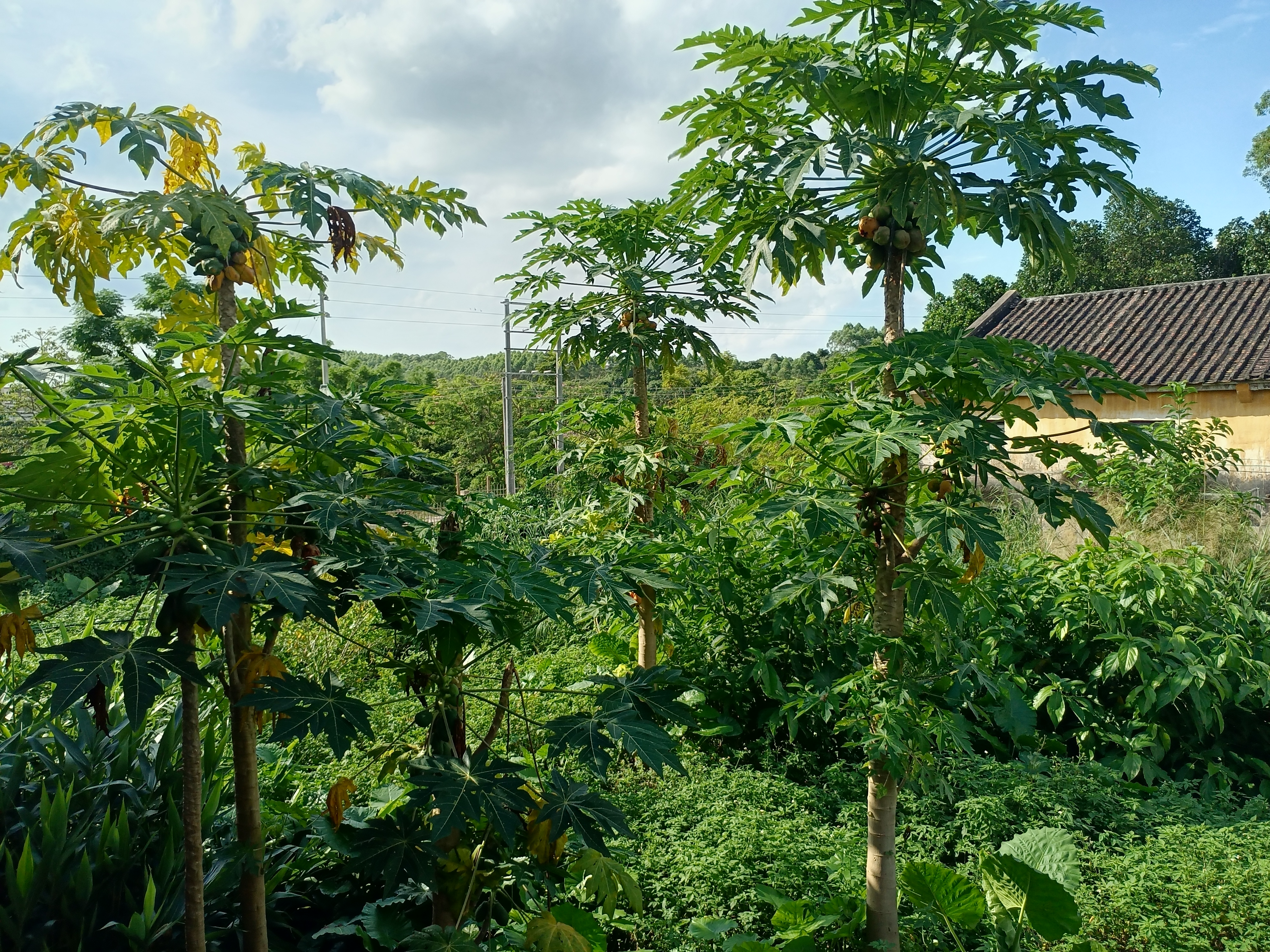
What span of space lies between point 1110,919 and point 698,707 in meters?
1.85

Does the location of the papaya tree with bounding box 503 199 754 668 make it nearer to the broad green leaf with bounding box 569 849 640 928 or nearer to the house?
the broad green leaf with bounding box 569 849 640 928

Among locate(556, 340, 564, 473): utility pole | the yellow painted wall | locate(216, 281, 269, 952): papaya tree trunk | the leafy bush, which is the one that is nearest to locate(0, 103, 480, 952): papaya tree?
locate(216, 281, 269, 952): papaya tree trunk

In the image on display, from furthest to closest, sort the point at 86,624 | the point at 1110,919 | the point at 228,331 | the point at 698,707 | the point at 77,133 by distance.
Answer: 1. the point at 86,624
2. the point at 698,707
3. the point at 1110,919
4. the point at 77,133
5. the point at 228,331

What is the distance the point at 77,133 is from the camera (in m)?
1.93

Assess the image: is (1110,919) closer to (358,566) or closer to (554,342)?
(358,566)

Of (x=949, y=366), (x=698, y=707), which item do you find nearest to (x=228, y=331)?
(x=949, y=366)

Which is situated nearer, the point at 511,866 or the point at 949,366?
the point at 949,366

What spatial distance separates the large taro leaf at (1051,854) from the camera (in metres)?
2.71

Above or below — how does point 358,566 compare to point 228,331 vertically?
A: below

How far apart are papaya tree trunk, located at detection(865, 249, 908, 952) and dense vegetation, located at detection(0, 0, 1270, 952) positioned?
1cm

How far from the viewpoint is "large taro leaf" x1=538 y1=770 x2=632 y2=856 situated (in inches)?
73.9

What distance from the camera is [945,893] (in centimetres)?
251

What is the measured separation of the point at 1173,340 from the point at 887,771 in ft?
37.7

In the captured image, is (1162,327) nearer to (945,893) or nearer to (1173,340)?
(1173,340)
